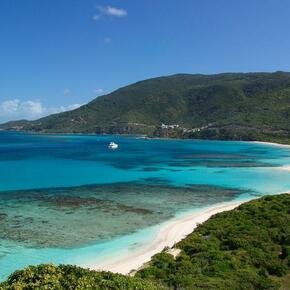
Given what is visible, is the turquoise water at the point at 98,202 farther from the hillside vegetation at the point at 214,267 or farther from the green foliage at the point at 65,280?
the green foliage at the point at 65,280

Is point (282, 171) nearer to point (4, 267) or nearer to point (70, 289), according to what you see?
point (4, 267)

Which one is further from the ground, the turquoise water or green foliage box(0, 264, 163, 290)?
green foliage box(0, 264, 163, 290)

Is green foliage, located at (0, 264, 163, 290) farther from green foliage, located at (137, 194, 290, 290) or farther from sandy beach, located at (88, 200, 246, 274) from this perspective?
sandy beach, located at (88, 200, 246, 274)

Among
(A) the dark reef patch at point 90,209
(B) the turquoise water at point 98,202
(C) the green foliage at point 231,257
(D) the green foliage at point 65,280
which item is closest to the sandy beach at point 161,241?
(B) the turquoise water at point 98,202

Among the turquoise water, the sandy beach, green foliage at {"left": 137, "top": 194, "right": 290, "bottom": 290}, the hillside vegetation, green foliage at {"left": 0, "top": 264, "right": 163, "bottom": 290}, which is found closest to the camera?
green foliage at {"left": 0, "top": 264, "right": 163, "bottom": 290}

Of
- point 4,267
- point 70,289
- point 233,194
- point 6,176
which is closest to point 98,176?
point 6,176

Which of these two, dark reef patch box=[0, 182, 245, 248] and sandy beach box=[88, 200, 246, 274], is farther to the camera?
dark reef patch box=[0, 182, 245, 248]

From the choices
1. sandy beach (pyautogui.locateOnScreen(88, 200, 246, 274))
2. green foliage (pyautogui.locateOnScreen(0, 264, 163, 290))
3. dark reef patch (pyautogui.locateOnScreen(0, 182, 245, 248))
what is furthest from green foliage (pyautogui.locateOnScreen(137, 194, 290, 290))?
dark reef patch (pyautogui.locateOnScreen(0, 182, 245, 248))

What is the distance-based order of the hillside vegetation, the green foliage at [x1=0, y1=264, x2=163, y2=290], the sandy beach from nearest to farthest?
the green foliage at [x1=0, y1=264, x2=163, y2=290] → the hillside vegetation → the sandy beach

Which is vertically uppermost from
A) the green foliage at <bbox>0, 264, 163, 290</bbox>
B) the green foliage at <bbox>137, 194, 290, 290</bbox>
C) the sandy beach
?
the green foliage at <bbox>0, 264, 163, 290</bbox>

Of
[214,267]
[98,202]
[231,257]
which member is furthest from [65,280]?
[98,202]
